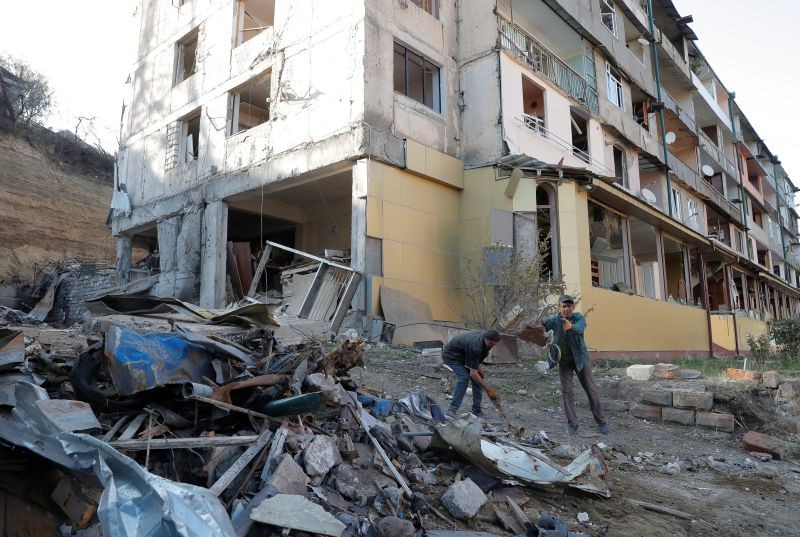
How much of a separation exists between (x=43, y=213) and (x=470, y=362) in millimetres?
21931

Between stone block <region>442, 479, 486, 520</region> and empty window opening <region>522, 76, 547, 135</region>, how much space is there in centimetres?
1154

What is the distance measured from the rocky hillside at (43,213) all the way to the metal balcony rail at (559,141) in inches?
724

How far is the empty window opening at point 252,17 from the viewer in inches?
588

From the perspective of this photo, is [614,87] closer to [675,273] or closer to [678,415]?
[675,273]

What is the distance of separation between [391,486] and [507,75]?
11.7m

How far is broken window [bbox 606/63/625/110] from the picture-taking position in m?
18.1

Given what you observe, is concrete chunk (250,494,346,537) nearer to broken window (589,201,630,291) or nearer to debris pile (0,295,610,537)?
debris pile (0,295,610,537)

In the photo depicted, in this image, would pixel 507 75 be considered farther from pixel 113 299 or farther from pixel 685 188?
pixel 685 188

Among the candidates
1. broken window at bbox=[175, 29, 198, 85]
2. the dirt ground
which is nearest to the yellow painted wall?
the dirt ground

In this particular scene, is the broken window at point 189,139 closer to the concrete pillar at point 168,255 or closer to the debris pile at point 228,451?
the concrete pillar at point 168,255

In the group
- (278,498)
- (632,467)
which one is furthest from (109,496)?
(632,467)

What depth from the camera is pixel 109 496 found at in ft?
7.47

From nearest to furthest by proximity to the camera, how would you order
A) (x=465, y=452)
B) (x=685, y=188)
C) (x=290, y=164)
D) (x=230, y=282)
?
(x=465, y=452)
(x=290, y=164)
(x=230, y=282)
(x=685, y=188)

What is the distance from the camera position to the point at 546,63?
605 inches
